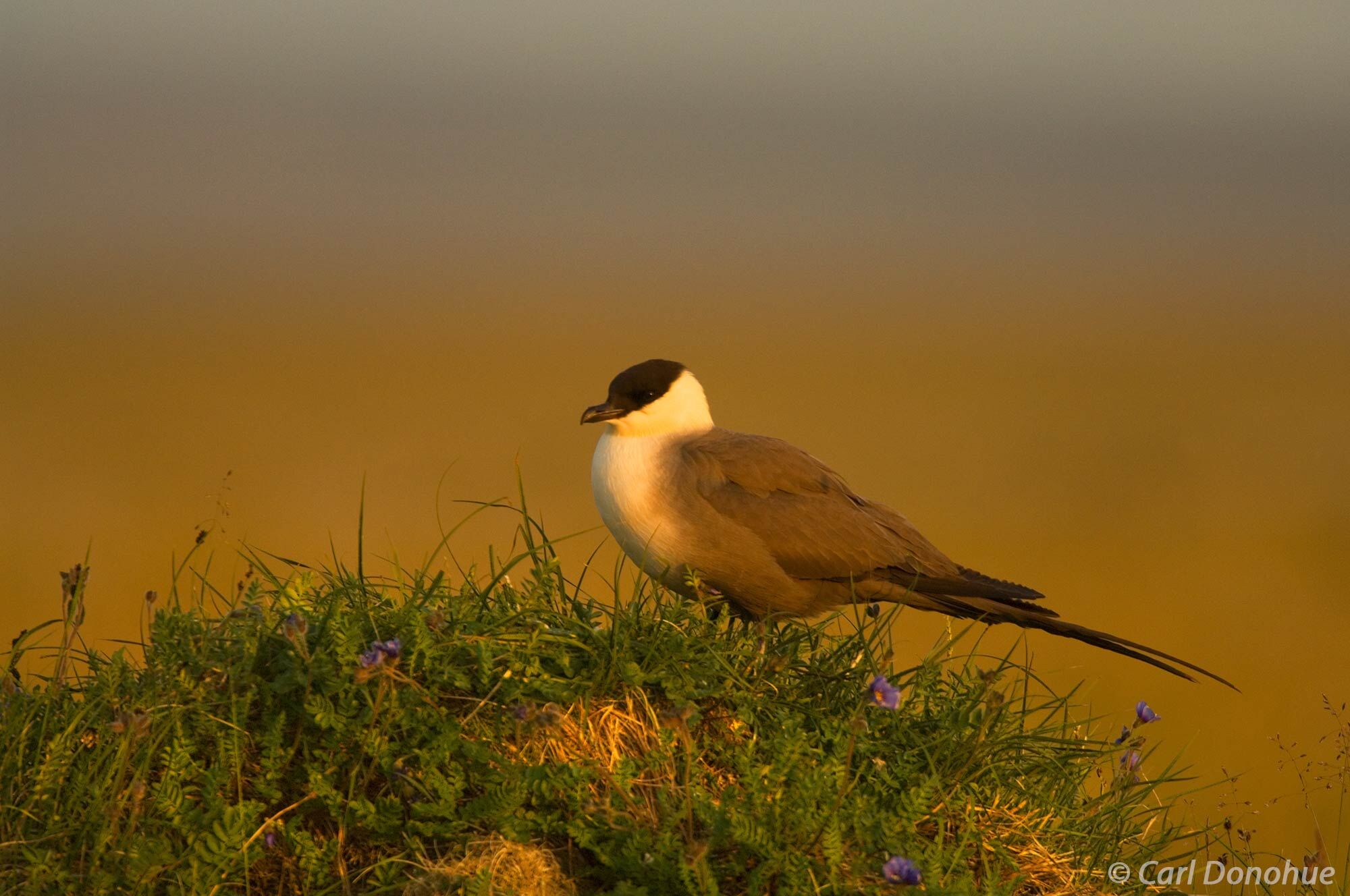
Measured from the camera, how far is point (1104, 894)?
3631 mm

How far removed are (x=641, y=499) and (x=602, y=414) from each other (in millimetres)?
534

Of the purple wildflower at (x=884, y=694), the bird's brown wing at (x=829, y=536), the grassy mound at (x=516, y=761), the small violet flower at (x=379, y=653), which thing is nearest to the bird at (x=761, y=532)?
the bird's brown wing at (x=829, y=536)

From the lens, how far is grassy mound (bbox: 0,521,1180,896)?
315cm

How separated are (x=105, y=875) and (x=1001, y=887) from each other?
211 cm

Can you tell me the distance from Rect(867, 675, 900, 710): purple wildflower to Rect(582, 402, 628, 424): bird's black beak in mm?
2283

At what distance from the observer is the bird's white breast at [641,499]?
5.00 metres

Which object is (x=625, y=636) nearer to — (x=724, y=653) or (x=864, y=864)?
(x=724, y=653)

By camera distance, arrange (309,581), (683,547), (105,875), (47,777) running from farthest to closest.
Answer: (683,547)
(309,581)
(47,777)
(105,875)

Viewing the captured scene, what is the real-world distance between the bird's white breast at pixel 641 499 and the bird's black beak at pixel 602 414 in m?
0.11

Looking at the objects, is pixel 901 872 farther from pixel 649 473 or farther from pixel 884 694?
pixel 649 473

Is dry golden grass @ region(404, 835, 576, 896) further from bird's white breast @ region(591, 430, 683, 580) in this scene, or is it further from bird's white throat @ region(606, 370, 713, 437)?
bird's white throat @ region(606, 370, 713, 437)

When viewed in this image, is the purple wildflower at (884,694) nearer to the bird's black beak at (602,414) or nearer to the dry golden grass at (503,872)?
the dry golden grass at (503,872)

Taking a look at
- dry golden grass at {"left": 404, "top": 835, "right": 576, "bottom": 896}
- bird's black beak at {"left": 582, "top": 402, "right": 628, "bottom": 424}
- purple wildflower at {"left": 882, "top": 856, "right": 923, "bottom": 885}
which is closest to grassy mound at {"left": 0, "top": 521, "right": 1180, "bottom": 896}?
dry golden grass at {"left": 404, "top": 835, "right": 576, "bottom": 896}

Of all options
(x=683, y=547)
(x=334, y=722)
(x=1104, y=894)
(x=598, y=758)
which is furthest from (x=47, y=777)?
(x=1104, y=894)
